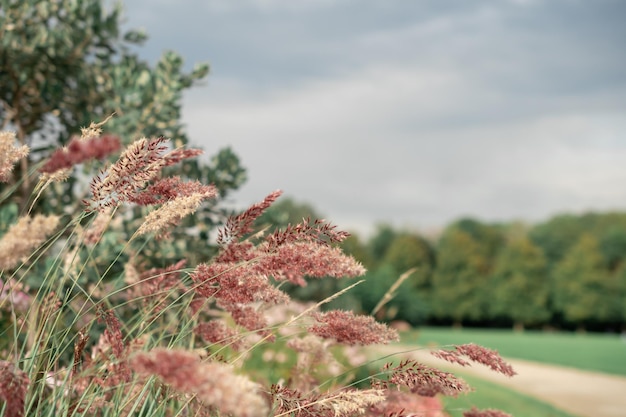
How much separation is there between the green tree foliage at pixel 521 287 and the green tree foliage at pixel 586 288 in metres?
1.12

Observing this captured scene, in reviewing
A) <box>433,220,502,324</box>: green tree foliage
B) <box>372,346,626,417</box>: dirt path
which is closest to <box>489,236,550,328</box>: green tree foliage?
<box>433,220,502,324</box>: green tree foliage

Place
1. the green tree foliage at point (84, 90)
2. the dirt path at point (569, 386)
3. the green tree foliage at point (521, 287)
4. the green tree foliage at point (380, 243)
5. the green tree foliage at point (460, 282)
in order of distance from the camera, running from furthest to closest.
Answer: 1. the green tree foliage at point (380, 243)
2. the green tree foliage at point (460, 282)
3. the green tree foliage at point (521, 287)
4. the dirt path at point (569, 386)
5. the green tree foliage at point (84, 90)

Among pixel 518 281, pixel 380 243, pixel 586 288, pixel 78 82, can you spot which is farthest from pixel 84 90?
pixel 380 243

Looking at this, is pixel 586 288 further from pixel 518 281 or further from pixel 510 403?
pixel 510 403

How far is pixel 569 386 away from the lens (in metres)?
11.7

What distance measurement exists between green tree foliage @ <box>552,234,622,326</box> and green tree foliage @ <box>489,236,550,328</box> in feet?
3.66

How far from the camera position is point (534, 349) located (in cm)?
2158

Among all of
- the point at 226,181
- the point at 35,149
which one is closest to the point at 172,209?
the point at 226,181

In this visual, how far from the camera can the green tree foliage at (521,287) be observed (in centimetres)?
4028

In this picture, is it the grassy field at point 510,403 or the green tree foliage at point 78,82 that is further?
the grassy field at point 510,403

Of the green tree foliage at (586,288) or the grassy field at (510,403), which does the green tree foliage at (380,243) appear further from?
the grassy field at (510,403)

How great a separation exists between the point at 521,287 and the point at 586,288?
3.57 metres

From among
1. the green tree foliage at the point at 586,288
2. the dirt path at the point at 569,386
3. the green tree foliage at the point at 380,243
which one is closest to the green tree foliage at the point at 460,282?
the green tree foliage at the point at 586,288

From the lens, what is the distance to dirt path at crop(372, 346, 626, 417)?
31.1 feet
